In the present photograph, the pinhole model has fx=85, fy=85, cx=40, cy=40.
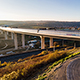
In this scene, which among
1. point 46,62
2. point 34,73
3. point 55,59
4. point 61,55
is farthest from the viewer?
point 61,55

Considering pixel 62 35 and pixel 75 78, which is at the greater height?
pixel 62 35

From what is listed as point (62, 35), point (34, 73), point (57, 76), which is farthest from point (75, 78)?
point (62, 35)

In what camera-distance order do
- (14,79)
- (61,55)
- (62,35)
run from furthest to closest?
(62,35) < (61,55) < (14,79)

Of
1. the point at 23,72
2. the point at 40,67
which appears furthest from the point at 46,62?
the point at 23,72

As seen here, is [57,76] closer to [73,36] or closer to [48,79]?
[48,79]

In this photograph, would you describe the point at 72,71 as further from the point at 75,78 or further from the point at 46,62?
the point at 46,62

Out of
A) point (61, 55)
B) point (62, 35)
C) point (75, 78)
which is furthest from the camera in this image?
point (62, 35)

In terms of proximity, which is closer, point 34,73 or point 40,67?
point 34,73

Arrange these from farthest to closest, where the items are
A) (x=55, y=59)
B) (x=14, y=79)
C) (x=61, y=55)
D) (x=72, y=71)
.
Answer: (x=61, y=55)
(x=55, y=59)
(x=72, y=71)
(x=14, y=79)

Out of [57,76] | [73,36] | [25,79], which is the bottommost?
[25,79]
